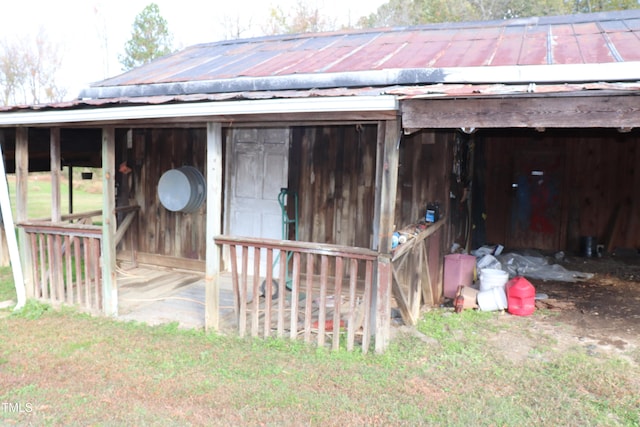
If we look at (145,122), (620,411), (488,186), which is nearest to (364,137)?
(145,122)

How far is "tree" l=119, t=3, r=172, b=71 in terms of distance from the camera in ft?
80.9

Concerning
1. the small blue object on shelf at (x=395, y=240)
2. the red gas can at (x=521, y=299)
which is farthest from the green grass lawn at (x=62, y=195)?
the red gas can at (x=521, y=299)

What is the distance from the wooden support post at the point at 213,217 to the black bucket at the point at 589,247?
23.0ft

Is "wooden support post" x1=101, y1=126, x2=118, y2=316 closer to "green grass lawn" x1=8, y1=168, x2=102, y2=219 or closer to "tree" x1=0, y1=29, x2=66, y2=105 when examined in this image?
"green grass lawn" x1=8, y1=168, x2=102, y2=219

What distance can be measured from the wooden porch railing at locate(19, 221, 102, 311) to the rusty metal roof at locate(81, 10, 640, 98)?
6.62ft

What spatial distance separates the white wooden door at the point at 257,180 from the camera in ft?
21.7

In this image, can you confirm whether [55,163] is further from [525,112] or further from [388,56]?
[525,112]

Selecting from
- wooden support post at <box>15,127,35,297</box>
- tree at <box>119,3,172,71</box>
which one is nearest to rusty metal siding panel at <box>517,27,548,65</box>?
wooden support post at <box>15,127,35,297</box>

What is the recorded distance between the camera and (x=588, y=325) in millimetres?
5184

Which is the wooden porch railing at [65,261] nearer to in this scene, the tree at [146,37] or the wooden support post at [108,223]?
the wooden support post at [108,223]

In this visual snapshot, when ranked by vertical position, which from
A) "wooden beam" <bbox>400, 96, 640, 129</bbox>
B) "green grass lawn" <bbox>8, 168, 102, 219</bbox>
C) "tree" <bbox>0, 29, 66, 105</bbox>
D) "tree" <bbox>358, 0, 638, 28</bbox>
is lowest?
"green grass lawn" <bbox>8, 168, 102, 219</bbox>

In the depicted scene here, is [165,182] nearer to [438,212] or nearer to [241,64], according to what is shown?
[241,64]

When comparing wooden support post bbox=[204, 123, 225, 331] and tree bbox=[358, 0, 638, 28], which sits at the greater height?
tree bbox=[358, 0, 638, 28]

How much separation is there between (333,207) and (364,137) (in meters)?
0.95
